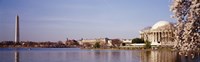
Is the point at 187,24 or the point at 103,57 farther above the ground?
the point at 187,24

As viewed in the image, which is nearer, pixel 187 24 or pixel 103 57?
pixel 187 24

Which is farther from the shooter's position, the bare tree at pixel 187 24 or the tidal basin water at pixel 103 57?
the tidal basin water at pixel 103 57

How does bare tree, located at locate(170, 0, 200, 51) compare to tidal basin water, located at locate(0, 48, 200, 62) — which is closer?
bare tree, located at locate(170, 0, 200, 51)

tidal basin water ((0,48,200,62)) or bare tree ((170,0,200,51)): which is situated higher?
bare tree ((170,0,200,51))

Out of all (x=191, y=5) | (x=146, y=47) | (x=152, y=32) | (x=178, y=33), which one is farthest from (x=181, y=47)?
(x=152, y=32)

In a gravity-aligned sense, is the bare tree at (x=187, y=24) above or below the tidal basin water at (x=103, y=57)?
above

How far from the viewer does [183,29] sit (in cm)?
1484

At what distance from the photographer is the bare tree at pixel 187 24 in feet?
46.5

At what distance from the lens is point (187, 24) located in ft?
46.9

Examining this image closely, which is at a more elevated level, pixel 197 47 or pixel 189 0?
pixel 189 0

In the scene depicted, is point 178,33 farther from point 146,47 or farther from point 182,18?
point 146,47

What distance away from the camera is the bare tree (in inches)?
558

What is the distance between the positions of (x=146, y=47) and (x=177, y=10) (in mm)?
123987

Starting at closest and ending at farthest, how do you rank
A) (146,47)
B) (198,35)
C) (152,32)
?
(198,35) < (146,47) < (152,32)
